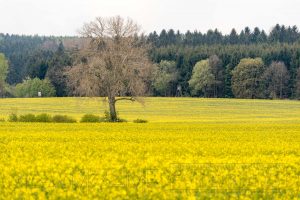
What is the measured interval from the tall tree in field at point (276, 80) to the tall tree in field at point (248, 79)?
4.85ft

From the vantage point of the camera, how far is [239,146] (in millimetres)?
29438

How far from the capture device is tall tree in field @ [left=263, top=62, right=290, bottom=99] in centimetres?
12756

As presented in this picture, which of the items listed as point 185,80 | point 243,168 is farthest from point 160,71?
point 243,168

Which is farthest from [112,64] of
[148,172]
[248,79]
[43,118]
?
[248,79]

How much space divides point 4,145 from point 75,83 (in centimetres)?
2911

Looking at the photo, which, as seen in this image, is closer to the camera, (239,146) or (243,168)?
(243,168)

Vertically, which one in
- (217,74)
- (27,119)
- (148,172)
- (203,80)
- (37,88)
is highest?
(217,74)

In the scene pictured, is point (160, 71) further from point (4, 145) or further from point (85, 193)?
point (85, 193)

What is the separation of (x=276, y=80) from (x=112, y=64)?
73313 mm

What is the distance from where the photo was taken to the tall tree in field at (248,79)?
12606 cm

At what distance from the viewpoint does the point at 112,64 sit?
196 feet

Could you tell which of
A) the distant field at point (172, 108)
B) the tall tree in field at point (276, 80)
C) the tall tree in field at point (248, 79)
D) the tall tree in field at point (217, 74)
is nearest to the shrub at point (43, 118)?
the distant field at point (172, 108)

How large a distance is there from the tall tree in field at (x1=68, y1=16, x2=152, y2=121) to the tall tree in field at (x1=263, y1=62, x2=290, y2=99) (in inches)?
2748

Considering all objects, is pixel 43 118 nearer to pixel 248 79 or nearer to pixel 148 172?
pixel 148 172
